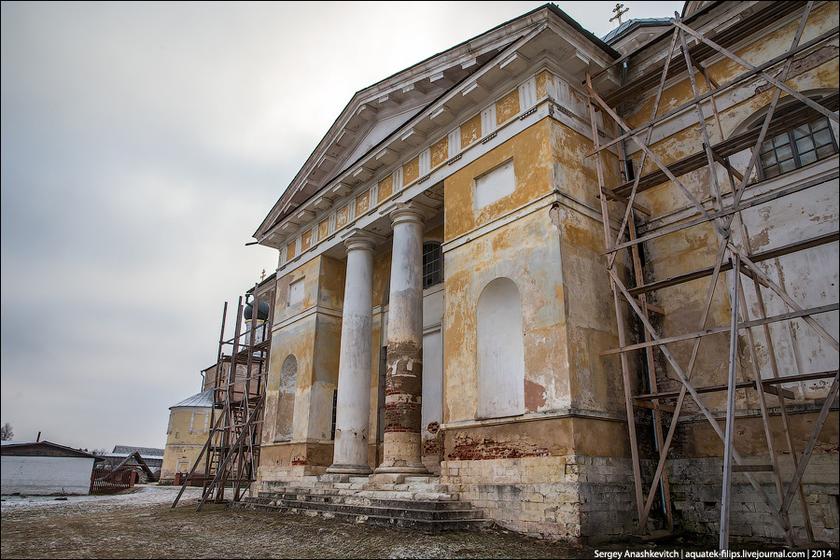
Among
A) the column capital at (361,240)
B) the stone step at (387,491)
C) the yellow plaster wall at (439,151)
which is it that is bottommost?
the stone step at (387,491)

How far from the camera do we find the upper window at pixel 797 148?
862 centimetres

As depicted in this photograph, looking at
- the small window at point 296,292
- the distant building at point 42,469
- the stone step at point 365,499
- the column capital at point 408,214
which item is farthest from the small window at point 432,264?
the distant building at point 42,469

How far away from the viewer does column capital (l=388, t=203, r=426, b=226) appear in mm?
13188

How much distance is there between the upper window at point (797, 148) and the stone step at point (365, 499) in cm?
735

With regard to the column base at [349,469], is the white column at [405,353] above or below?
above

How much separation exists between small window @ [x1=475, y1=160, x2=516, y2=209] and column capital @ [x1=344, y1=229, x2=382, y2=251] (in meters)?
4.31

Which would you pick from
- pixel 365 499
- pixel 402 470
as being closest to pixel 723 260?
pixel 402 470

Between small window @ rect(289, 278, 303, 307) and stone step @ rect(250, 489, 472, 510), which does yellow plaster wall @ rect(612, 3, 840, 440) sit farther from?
small window @ rect(289, 278, 303, 307)

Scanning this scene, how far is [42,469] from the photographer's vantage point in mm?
8273

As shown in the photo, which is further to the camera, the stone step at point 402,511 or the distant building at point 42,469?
the stone step at point 402,511

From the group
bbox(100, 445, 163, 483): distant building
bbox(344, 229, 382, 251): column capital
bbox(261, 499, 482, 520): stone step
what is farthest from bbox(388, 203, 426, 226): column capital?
bbox(100, 445, 163, 483): distant building

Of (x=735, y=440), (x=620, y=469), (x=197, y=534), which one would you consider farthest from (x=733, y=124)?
(x=197, y=534)

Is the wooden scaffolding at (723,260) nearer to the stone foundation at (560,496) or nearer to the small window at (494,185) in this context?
the stone foundation at (560,496)

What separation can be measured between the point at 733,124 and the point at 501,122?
4.03 meters
